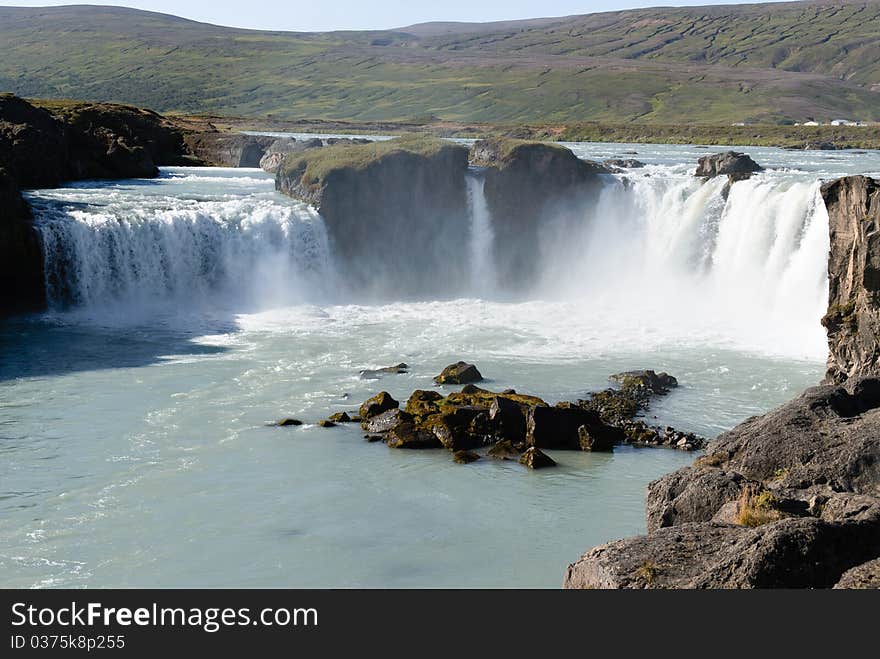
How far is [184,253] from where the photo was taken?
41094 mm

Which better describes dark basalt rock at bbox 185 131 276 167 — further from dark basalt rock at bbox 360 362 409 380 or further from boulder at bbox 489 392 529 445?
boulder at bbox 489 392 529 445

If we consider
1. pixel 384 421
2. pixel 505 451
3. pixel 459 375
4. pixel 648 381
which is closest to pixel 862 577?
pixel 505 451

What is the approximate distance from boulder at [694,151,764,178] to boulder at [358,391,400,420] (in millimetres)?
25235

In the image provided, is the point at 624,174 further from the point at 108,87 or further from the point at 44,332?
the point at 108,87

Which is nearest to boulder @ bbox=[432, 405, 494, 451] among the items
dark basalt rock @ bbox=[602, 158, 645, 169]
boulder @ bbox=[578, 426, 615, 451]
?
boulder @ bbox=[578, 426, 615, 451]

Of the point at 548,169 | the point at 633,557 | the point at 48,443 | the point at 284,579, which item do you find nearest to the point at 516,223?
the point at 548,169

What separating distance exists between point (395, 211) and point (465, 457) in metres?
25.1

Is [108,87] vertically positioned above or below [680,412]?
above

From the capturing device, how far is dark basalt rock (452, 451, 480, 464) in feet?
71.3

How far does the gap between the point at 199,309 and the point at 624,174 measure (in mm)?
20295

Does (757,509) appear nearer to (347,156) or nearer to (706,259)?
(706,259)

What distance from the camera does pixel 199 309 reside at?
3941 centimetres

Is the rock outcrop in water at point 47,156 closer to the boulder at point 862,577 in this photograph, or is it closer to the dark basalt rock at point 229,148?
the dark basalt rock at point 229,148

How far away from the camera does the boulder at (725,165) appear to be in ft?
148
